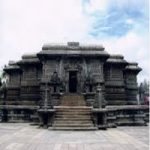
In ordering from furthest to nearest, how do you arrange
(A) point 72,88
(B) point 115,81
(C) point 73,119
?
(A) point 72,88
(B) point 115,81
(C) point 73,119

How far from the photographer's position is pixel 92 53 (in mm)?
20766

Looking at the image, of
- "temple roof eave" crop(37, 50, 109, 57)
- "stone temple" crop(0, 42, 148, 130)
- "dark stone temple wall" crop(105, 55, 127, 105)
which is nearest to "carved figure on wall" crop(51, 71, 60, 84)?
"stone temple" crop(0, 42, 148, 130)

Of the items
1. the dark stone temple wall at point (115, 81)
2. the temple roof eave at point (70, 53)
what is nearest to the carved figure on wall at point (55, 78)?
the temple roof eave at point (70, 53)

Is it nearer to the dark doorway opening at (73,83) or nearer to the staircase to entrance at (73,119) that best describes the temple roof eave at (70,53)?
the dark doorway opening at (73,83)

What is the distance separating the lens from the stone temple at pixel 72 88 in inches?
620

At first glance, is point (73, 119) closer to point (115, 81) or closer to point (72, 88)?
point (72, 88)

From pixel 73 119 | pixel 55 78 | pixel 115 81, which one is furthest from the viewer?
pixel 115 81

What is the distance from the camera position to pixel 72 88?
22531 mm

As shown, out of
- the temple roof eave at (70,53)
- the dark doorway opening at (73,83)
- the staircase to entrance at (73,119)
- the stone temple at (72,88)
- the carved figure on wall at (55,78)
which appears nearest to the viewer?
the staircase to entrance at (73,119)

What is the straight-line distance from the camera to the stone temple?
620 inches

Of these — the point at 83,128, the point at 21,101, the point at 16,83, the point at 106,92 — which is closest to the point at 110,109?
the point at 83,128

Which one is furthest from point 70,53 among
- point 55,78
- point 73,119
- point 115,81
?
point 73,119

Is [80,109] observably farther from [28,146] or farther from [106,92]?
[28,146]

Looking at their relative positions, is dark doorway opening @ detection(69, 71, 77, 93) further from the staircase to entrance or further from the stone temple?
the staircase to entrance
